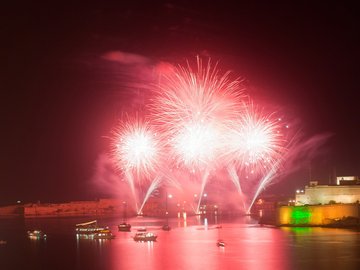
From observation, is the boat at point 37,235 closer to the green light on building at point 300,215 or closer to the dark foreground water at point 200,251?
the dark foreground water at point 200,251

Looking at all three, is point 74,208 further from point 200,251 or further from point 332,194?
point 200,251

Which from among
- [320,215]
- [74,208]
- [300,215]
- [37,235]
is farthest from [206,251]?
[74,208]

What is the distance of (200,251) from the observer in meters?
21.1

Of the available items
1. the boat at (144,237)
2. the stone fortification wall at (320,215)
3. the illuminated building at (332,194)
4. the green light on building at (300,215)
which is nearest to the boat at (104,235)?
the boat at (144,237)

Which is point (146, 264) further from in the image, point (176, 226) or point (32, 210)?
point (32, 210)

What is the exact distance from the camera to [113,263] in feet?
64.4

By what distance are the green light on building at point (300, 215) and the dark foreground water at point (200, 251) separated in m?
0.98

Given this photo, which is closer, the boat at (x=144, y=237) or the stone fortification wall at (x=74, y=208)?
the boat at (x=144, y=237)

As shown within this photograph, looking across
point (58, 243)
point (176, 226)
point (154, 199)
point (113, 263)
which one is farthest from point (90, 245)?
point (154, 199)

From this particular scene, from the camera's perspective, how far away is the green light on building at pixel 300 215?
89.5ft

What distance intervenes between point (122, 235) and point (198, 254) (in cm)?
824

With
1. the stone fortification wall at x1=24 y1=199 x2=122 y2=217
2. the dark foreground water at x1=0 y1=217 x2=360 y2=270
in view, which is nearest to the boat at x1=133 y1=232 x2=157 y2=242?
the dark foreground water at x1=0 y1=217 x2=360 y2=270

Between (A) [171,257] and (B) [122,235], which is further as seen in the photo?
(B) [122,235]

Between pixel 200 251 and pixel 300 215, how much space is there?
7885mm
